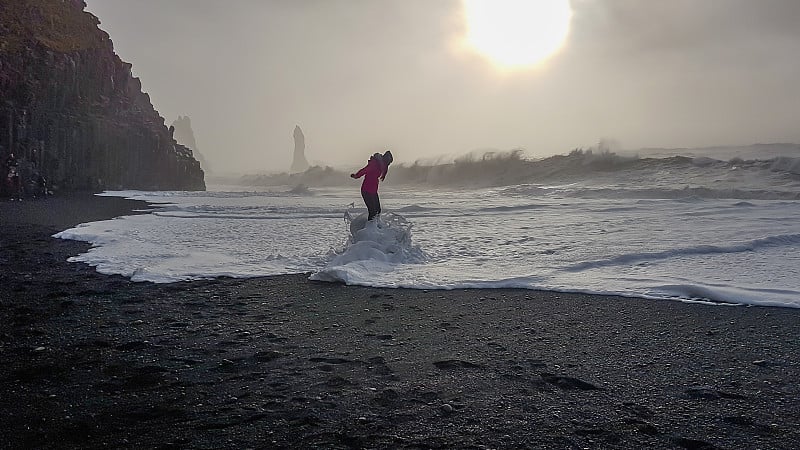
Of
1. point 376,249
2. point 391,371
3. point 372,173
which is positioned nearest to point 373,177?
point 372,173

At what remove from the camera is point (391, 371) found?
3.19m

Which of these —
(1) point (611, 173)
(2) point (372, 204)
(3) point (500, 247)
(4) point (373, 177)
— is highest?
(1) point (611, 173)

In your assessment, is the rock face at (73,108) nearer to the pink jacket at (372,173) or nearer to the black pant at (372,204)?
the pink jacket at (372,173)

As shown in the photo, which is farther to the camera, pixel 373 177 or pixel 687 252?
pixel 373 177

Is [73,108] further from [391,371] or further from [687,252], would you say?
[391,371]

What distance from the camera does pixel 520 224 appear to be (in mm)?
11906

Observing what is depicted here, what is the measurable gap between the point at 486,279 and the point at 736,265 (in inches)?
133

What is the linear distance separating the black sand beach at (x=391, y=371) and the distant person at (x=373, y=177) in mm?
3390

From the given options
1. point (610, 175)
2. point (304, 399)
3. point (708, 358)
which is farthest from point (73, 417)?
point (610, 175)

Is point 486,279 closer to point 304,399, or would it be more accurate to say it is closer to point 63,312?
point 304,399

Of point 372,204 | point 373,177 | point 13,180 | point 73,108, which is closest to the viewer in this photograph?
point 372,204

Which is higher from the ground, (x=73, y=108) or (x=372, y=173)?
(x=73, y=108)

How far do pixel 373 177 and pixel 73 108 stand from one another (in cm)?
2863

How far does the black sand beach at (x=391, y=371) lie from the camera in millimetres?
2367
